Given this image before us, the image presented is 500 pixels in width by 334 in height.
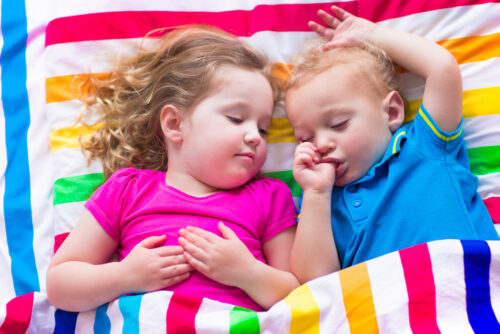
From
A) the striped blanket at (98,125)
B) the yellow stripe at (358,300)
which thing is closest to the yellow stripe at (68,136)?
the striped blanket at (98,125)

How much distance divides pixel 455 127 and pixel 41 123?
3.46ft

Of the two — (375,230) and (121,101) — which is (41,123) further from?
(375,230)

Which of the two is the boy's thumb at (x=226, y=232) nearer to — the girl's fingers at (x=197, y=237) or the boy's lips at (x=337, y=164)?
the girl's fingers at (x=197, y=237)

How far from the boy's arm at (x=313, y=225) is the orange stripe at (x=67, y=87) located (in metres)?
0.61

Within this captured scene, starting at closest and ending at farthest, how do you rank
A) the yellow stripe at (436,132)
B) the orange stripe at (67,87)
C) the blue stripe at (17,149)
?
the yellow stripe at (436,132) < the blue stripe at (17,149) < the orange stripe at (67,87)

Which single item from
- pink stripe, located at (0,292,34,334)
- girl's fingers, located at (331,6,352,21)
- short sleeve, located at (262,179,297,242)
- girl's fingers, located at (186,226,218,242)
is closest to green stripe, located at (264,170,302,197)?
short sleeve, located at (262,179,297,242)

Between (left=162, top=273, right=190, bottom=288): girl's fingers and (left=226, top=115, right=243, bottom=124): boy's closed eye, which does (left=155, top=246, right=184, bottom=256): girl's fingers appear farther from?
(left=226, top=115, right=243, bottom=124): boy's closed eye

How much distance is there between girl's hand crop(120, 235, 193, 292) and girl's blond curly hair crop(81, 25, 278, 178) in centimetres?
31

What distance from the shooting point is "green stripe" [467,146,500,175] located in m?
1.38

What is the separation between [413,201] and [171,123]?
0.60 meters

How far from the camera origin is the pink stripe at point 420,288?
1067mm

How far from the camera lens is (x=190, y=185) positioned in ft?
4.35

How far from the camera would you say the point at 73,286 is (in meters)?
1.19

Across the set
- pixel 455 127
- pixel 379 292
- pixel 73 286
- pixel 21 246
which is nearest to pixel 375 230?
pixel 379 292
